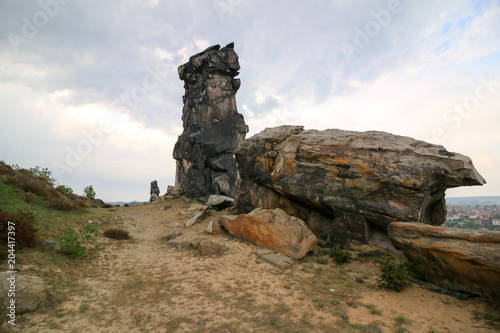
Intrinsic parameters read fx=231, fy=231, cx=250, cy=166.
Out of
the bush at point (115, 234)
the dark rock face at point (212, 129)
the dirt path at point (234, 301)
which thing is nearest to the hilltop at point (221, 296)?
the dirt path at point (234, 301)

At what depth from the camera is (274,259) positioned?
464 inches

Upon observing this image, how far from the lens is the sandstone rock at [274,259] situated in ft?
36.9

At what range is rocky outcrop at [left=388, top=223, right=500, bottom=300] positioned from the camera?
7547 millimetres

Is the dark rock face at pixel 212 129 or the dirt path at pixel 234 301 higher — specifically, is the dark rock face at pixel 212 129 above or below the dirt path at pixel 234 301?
above

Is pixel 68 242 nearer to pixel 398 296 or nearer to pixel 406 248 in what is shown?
pixel 398 296

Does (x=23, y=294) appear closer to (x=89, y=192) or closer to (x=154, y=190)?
(x=89, y=192)

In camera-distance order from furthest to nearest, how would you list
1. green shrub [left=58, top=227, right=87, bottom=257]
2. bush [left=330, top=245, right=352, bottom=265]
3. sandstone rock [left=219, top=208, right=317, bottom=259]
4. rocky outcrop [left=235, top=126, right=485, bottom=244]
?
sandstone rock [left=219, top=208, right=317, bottom=259], bush [left=330, top=245, right=352, bottom=265], rocky outcrop [left=235, top=126, right=485, bottom=244], green shrub [left=58, top=227, right=87, bottom=257]

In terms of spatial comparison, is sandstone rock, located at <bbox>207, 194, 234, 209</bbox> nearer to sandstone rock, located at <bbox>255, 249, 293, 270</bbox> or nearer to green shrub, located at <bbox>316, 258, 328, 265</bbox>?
sandstone rock, located at <bbox>255, 249, 293, 270</bbox>

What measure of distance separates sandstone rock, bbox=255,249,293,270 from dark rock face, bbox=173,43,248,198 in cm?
2082

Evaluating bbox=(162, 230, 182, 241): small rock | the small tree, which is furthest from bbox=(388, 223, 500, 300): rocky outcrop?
the small tree

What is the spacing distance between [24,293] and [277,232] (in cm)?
1046

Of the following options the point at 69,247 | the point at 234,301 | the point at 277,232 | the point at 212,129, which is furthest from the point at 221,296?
the point at 212,129

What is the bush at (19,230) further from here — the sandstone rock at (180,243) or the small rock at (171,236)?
the small rock at (171,236)

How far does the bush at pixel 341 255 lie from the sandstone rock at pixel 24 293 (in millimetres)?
11793
